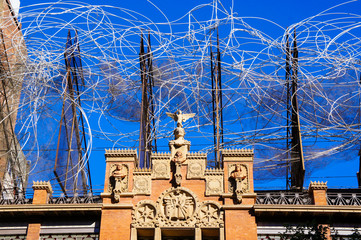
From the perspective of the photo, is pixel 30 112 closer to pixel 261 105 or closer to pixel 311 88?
pixel 261 105

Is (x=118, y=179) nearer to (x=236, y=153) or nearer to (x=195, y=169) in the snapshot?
(x=195, y=169)

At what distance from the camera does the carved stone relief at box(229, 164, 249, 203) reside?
1059 inches

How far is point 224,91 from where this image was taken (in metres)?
37.2

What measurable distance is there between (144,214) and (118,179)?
1869 mm

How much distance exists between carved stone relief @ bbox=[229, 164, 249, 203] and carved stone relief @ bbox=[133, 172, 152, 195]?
3.37 m

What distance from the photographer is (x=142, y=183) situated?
90.4ft

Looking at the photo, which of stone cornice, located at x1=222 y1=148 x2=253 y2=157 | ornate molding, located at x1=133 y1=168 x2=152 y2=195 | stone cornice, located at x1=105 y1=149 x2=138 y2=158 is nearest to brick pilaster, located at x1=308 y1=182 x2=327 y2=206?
stone cornice, located at x1=222 y1=148 x2=253 y2=157

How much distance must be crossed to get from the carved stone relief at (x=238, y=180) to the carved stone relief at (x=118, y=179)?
4360 millimetres

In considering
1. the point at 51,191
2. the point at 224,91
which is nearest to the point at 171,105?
the point at 224,91

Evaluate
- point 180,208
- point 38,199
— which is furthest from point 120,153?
point 38,199

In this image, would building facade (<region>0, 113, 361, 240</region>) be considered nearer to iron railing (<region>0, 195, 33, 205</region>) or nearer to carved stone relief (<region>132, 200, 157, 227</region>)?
carved stone relief (<region>132, 200, 157, 227</region>)

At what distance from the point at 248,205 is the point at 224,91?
11671mm

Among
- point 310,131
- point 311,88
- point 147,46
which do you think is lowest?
point 310,131

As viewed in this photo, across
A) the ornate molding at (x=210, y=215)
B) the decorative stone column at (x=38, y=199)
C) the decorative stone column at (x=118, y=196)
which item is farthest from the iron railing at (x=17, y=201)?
the ornate molding at (x=210, y=215)
